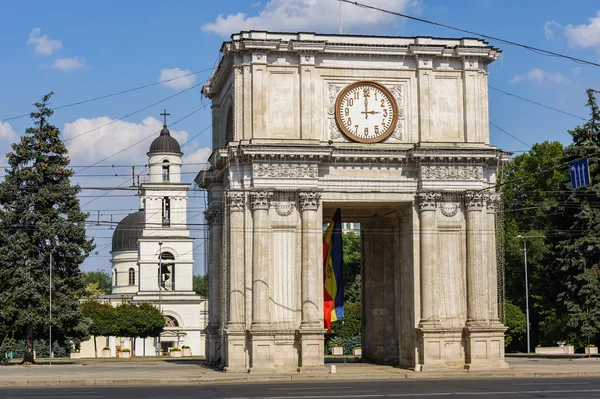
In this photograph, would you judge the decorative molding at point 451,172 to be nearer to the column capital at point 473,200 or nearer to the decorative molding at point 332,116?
the column capital at point 473,200

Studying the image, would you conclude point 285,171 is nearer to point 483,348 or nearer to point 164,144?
point 483,348

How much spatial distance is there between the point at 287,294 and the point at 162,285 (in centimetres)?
5771

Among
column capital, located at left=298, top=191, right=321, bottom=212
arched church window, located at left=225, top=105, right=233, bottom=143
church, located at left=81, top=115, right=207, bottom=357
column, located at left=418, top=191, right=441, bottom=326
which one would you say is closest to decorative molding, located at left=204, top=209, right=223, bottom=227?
arched church window, located at left=225, top=105, right=233, bottom=143

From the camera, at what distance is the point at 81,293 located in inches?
2282

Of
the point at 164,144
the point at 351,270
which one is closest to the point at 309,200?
the point at 164,144

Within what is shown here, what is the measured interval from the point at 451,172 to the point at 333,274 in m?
7.12

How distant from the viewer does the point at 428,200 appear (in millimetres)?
44844

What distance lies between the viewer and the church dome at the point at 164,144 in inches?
3757

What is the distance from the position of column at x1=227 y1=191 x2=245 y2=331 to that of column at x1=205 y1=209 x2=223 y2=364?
625 centimetres

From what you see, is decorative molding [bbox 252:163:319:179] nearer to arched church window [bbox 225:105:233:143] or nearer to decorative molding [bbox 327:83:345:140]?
decorative molding [bbox 327:83:345:140]

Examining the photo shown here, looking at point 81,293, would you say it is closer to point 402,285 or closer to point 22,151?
point 22,151

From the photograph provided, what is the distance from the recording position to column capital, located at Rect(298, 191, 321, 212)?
43812mm

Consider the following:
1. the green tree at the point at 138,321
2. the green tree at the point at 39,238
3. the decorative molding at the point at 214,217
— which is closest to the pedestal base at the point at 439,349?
the decorative molding at the point at 214,217

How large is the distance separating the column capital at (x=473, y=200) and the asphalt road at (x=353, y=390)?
926 centimetres
